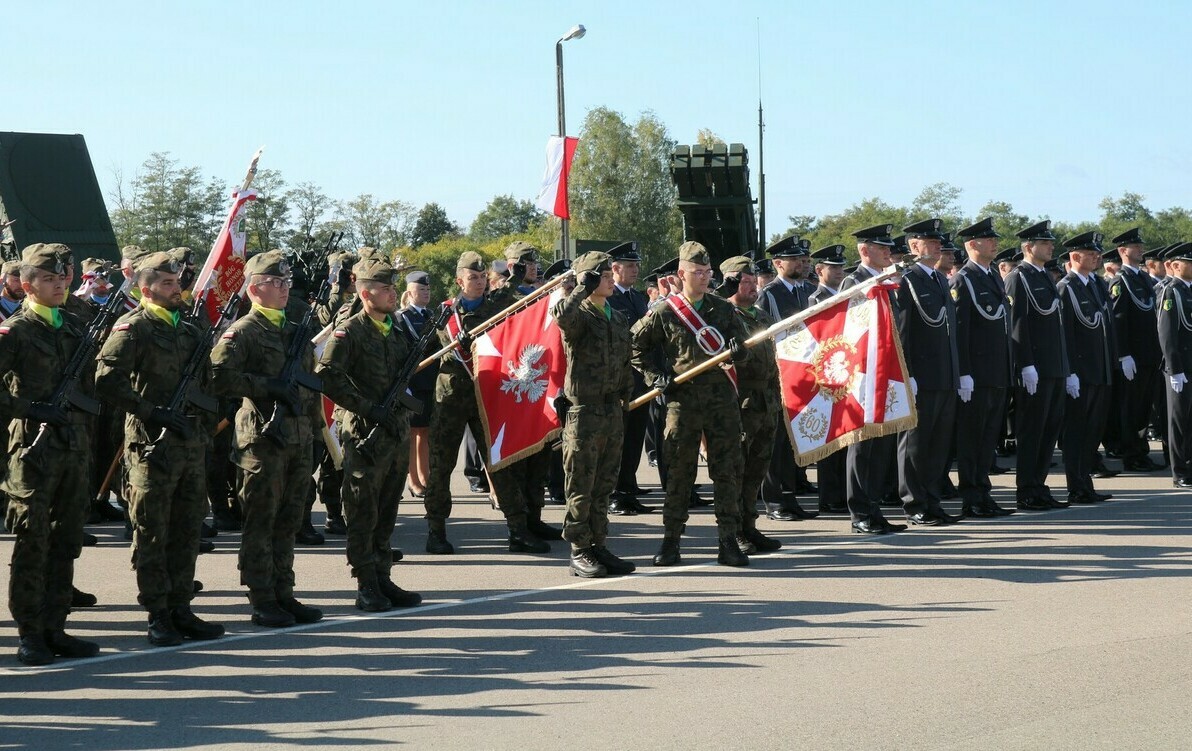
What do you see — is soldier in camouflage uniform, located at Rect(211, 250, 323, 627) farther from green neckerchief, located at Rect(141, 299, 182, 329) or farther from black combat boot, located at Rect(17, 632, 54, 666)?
black combat boot, located at Rect(17, 632, 54, 666)

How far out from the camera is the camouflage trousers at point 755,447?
10.4 meters

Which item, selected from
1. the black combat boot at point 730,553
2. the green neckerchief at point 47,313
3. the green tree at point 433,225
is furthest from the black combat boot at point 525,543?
the green tree at point 433,225

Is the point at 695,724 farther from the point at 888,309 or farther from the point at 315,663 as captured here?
the point at 888,309

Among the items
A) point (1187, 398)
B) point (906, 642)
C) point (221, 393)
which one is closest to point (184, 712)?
point (221, 393)

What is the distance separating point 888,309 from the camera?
10914 millimetres

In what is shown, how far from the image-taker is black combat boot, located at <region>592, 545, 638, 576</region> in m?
9.29

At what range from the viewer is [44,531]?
276 inches

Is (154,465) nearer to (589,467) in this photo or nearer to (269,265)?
(269,265)

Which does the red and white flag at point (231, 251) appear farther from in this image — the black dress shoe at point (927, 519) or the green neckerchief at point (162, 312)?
the black dress shoe at point (927, 519)

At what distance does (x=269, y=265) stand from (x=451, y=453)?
323 cm

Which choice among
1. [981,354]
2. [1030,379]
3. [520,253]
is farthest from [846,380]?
[520,253]

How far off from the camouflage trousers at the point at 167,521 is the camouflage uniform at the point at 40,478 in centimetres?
28

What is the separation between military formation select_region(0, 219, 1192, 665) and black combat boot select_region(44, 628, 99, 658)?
12mm

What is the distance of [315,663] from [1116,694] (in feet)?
12.1
